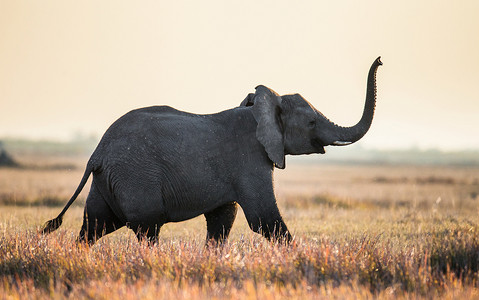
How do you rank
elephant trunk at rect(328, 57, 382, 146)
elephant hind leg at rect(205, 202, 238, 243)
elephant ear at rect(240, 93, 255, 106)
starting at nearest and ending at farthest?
elephant hind leg at rect(205, 202, 238, 243) → elephant trunk at rect(328, 57, 382, 146) → elephant ear at rect(240, 93, 255, 106)

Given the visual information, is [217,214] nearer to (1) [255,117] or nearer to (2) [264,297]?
(1) [255,117]

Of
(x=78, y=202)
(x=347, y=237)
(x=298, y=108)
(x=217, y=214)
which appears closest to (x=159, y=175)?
(x=217, y=214)

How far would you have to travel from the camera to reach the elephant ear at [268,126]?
9438mm

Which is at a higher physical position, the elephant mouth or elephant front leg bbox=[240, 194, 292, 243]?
the elephant mouth

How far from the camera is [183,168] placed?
363 inches

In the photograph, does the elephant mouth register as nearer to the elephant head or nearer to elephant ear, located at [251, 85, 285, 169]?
the elephant head

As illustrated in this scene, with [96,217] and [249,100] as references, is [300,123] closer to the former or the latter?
[249,100]

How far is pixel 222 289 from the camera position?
21.5ft

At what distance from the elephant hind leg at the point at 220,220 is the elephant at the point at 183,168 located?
0.10 m

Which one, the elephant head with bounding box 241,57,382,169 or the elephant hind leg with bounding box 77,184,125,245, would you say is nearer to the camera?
the elephant hind leg with bounding box 77,184,125,245

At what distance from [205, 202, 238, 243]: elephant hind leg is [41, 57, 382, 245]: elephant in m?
0.10

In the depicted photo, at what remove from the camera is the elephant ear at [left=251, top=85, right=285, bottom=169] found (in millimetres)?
9438

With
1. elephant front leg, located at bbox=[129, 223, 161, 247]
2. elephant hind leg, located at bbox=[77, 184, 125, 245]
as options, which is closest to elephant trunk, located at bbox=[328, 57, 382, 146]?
elephant front leg, located at bbox=[129, 223, 161, 247]

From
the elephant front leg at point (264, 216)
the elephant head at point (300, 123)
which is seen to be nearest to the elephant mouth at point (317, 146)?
the elephant head at point (300, 123)
